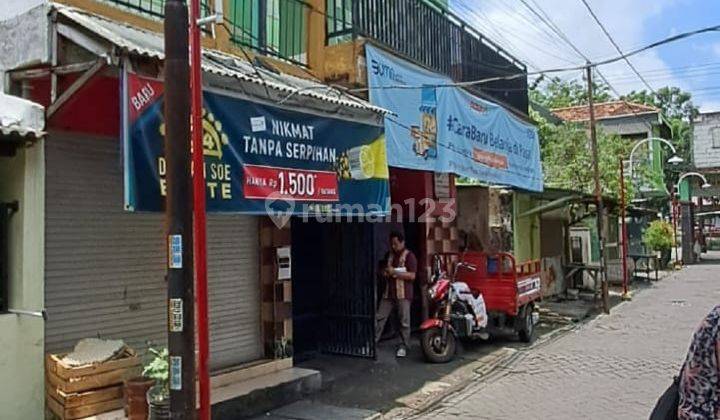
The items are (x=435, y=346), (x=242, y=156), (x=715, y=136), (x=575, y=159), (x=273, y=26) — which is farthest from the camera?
(x=715, y=136)

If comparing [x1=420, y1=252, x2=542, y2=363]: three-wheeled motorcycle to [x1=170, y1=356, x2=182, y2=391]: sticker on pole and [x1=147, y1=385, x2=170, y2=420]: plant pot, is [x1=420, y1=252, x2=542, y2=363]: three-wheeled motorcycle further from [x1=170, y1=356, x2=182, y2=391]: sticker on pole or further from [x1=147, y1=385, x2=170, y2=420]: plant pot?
[x1=170, y1=356, x2=182, y2=391]: sticker on pole

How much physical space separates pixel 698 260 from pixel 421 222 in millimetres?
29758

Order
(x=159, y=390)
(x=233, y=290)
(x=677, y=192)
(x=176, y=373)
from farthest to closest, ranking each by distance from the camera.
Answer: (x=677, y=192), (x=233, y=290), (x=159, y=390), (x=176, y=373)

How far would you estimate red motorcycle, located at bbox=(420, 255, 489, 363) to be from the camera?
9.63 metres

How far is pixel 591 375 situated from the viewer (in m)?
9.08

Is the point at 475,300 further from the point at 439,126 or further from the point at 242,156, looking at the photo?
the point at 242,156

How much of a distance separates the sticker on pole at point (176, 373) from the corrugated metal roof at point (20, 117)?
2338 millimetres

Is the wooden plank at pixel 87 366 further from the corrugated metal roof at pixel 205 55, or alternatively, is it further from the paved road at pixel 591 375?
the paved road at pixel 591 375

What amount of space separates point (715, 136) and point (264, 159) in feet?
131

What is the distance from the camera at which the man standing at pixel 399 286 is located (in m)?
9.78

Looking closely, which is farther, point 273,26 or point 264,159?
point 273,26

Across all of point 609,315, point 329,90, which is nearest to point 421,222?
point 329,90

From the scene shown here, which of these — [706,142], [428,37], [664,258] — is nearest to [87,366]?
[428,37]

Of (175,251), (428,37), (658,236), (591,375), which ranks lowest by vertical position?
(591,375)
